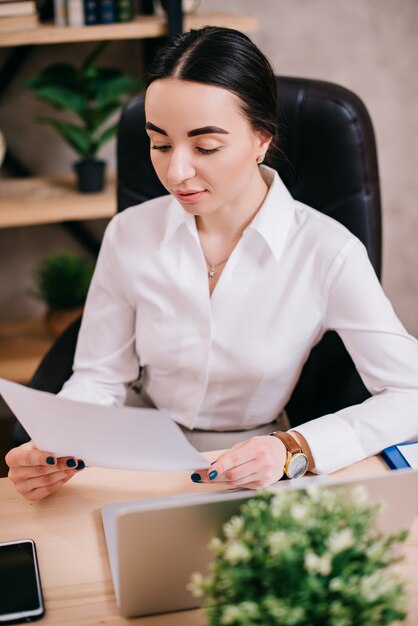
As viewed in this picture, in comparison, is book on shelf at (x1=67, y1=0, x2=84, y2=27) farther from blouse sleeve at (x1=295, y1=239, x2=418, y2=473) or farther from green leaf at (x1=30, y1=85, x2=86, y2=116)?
blouse sleeve at (x1=295, y1=239, x2=418, y2=473)

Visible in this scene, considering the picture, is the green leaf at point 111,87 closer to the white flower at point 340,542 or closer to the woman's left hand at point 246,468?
the woman's left hand at point 246,468

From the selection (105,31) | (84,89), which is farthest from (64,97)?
(105,31)

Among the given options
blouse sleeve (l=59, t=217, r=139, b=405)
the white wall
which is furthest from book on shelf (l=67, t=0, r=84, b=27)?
blouse sleeve (l=59, t=217, r=139, b=405)

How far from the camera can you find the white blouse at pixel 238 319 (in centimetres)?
129

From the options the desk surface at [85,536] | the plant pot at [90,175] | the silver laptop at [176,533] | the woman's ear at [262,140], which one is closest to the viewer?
the silver laptop at [176,533]

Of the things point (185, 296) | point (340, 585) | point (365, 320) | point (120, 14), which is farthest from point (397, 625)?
point (120, 14)

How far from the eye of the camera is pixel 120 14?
2.14 m

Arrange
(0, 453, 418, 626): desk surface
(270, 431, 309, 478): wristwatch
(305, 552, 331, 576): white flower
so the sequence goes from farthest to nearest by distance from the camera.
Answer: (270, 431, 309, 478): wristwatch < (0, 453, 418, 626): desk surface < (305, 552, 331, 576): white flower

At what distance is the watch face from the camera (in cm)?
110

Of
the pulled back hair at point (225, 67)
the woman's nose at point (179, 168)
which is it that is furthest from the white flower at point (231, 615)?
the pulled back hair at point (225, 67)

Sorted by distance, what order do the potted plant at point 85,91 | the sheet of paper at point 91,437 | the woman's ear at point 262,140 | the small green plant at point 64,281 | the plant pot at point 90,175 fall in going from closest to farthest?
the sheet of paper at point 91,437, the woman's ear at point 262,140, the potted plant at point 85,91, the plant pot at point 90,175, the small green plant at point 64,281

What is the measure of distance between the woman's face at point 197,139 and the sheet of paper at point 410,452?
0.45 meters

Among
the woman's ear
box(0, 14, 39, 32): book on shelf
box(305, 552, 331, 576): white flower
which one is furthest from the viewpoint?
box(0, 14, 39, 32): book on shelf

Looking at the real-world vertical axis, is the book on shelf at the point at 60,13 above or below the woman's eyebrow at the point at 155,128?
above
